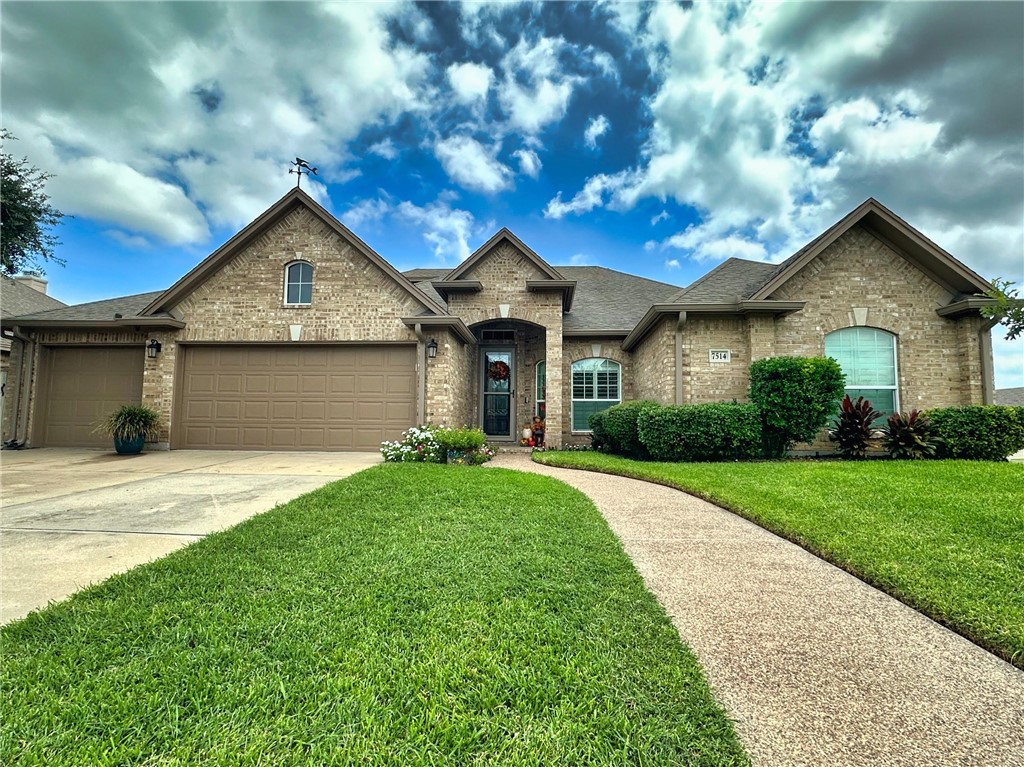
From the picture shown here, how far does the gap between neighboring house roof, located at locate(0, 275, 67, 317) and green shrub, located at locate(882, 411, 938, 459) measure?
2319cm

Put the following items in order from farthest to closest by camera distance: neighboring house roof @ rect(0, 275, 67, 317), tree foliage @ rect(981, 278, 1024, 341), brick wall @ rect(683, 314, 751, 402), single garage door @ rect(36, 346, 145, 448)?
neighboring house roof @ rect(0, 275, 67, 317) < single garage door @ rect(36, 346, 145, 448) < brick wall @ rect(683, 314, 751, 402) < tree foliage @ rect(981, 278, 1024, 341)

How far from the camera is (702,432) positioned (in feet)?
27.5

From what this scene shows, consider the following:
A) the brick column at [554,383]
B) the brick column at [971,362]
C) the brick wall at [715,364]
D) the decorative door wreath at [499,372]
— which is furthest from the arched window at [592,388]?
the brick column at [971,362]

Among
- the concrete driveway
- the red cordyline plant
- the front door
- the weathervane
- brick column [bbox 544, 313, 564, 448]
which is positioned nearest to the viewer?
the concrete driveway

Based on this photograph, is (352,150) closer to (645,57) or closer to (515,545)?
(645,57)

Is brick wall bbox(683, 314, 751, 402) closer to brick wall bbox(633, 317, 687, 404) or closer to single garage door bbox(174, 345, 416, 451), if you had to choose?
brick wall bbox(633, 317, 687, 404)

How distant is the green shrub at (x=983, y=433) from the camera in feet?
26.7

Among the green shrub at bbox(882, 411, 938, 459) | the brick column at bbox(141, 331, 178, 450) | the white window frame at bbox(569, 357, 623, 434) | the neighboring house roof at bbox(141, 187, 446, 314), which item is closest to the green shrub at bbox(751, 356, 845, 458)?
the green shrub at bbox(882, 411, 938, 459)

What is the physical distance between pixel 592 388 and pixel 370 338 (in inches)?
248

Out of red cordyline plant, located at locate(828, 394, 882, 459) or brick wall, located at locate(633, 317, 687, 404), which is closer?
red cordyline plant, located at locate(828, 394, 882, 459)

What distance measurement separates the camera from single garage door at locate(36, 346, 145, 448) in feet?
34.7

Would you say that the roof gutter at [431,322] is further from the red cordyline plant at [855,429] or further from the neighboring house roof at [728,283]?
the red cordyline plant at [855,429]

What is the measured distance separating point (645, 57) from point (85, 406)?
16.5m

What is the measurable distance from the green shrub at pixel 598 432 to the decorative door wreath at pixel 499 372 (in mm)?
3013
